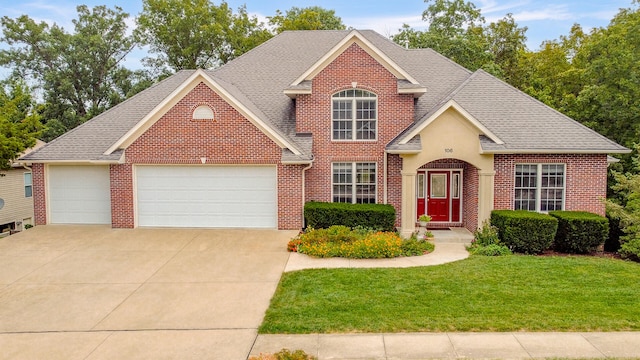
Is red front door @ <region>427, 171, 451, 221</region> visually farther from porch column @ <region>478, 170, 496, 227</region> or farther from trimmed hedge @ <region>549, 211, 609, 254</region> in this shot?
trimmed hedge @ <region>549, 211, 609, 254</region>

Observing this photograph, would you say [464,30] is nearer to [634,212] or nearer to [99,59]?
[634,212]

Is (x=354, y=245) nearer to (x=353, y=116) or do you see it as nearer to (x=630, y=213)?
(x=353, y=116)

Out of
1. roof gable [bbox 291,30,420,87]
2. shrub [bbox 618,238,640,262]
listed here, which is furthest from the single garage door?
shrub [bbox 618,238,640,262]

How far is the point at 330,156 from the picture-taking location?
17.1m

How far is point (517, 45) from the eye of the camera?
3497 centimetres

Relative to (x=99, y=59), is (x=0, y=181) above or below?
below

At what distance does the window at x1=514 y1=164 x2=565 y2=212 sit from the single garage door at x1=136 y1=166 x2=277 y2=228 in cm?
878

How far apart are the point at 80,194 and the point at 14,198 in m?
14.4

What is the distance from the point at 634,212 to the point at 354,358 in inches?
470

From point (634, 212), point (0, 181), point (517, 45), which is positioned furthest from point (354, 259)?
point (517, 45)

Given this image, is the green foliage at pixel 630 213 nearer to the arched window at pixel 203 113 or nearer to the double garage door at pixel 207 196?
the double garage door at pixel 207 196

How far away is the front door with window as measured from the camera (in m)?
17.1

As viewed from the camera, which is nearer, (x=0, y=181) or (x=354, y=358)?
(x=354, y=358)

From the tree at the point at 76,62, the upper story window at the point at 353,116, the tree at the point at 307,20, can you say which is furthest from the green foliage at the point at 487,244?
the tree at the point at 76,62
